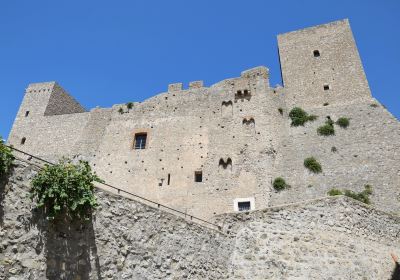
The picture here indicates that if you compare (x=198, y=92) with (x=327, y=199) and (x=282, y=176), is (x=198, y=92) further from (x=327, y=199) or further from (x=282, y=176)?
(x=327, y=199)

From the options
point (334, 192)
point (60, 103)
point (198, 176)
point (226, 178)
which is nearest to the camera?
point (334, 192)

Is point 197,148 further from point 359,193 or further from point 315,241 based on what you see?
point 315,241

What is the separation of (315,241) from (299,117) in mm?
12294

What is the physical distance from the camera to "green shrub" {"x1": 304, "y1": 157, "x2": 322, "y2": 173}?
19708mm

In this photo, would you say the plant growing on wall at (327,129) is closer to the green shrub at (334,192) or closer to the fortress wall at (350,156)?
the fortress wall at (350,156)

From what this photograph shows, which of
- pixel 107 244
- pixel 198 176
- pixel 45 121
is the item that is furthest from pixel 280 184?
pixel 45 121

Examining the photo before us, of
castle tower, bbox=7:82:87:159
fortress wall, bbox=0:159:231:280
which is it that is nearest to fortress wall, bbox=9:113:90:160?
castle tower, bbox=7:82:87:159

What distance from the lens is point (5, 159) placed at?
8281 mm

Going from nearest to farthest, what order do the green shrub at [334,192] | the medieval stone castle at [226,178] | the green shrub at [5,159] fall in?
the green shrub at [5,159]
the medieval stone castle at [226,178]
the green shrub at [334,192]

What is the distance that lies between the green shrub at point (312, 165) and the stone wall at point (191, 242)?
7.01m

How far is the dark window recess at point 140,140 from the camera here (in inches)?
934

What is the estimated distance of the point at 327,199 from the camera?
1212 cm

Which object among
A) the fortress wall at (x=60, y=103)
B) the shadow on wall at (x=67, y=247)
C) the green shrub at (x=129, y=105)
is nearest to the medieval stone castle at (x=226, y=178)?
the shadow on wall at (x=67, y=247)

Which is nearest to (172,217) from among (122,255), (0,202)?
(122,255)
